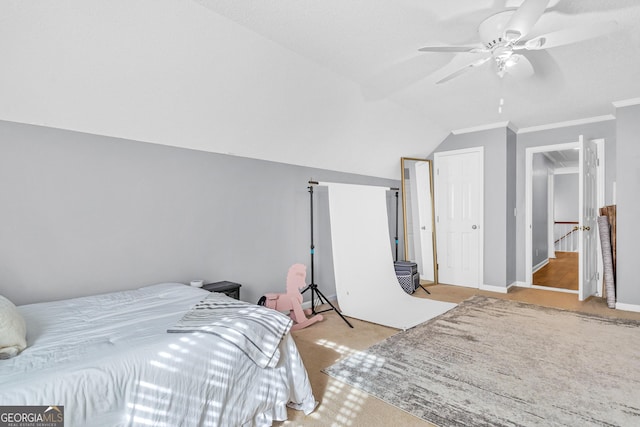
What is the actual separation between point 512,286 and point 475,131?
8.01ft

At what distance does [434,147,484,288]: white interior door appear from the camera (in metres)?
4.82

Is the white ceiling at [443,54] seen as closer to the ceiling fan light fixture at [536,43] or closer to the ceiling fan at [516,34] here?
the ceiling fan at [516,34]

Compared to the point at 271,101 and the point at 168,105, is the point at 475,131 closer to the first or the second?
the point at 271,101

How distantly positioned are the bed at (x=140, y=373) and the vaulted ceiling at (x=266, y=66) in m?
1.40

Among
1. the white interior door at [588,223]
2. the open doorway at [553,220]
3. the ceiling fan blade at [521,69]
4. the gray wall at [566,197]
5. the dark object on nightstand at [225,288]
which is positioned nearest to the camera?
the ceiling fan blade at [521,69]

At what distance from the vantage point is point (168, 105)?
242 centimetres

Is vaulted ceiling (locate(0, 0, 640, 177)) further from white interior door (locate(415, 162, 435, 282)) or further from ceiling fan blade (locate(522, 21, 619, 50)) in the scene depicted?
white interior door (locate(415, 162, 435, 282))

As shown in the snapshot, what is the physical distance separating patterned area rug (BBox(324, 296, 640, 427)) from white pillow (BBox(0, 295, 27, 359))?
68.5 inches

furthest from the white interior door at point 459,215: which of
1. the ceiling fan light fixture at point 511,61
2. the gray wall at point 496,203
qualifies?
the ceiling fan light fixture at point 511,61

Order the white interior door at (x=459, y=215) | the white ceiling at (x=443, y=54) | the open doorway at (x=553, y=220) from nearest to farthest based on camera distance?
1. the white ceiling at (x=443, y=54)
2. the white interior door at (x=459, y=215)
3. the open doorway at (x=553, y=220)

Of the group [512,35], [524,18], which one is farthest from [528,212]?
[524,18]

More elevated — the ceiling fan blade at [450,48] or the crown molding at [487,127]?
the crown molding at [487,127]

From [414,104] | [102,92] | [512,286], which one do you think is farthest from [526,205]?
[102,92]

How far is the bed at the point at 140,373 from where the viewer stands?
1.19m
